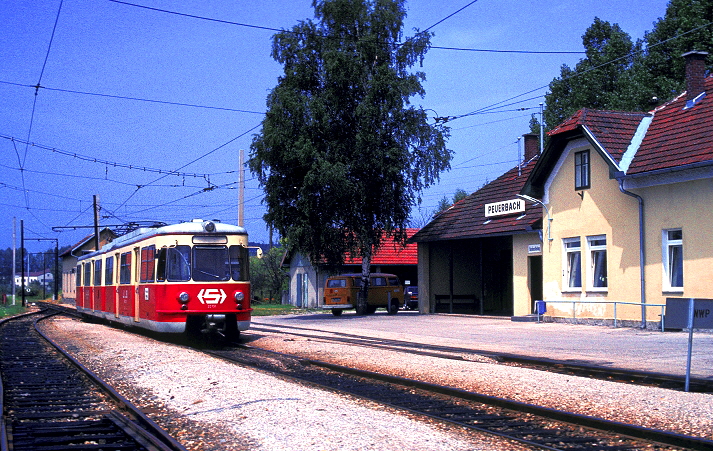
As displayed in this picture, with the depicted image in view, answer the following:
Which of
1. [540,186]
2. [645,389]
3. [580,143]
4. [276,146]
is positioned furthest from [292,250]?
[645,389]

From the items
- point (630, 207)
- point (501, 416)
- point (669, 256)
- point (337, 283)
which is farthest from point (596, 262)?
point (501, 416)

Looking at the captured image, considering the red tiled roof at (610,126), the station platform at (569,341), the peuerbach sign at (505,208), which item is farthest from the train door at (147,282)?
the peuerbach sign at (505,208)

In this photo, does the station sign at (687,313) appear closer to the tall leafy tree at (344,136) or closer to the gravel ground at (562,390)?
the gravel ground at (562,390)

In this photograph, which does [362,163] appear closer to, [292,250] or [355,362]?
[292,250]

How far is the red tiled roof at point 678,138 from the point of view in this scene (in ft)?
68.8

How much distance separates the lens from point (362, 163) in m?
34.3

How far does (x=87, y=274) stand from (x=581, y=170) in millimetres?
20219

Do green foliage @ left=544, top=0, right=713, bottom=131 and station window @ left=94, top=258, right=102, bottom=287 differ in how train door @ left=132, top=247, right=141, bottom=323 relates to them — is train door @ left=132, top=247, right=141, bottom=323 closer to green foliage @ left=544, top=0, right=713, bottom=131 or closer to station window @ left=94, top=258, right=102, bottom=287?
station window @ left=94, top=258, right=102, bottom=287

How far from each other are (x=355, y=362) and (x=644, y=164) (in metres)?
11.6

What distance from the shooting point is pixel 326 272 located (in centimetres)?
5144

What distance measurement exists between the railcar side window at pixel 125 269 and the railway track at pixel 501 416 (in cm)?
1047

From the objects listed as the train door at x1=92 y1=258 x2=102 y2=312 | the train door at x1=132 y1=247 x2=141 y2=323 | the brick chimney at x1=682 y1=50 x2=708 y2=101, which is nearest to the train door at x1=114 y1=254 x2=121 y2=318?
the train door at x1=132 y1=247 x2=141 y2=323

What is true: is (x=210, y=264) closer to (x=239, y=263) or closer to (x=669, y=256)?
(x=239, y=263)

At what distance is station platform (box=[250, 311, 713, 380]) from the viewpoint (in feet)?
47.7
